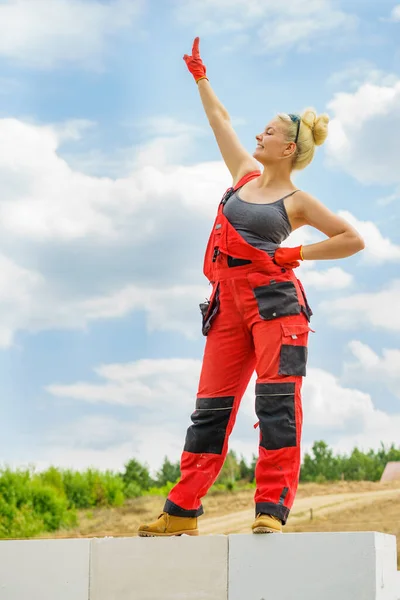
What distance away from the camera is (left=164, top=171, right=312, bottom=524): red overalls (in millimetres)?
4043

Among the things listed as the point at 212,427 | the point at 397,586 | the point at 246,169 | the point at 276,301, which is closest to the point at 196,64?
the point at 246,169

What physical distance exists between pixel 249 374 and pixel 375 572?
120cm

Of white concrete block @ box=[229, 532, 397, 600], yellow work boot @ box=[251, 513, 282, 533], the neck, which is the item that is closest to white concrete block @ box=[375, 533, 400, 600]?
white concrete block @ box=[229, 532, 397, 600]

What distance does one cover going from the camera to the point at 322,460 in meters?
16.7

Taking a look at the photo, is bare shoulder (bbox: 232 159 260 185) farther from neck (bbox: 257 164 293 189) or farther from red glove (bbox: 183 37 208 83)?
red glove (bbox: 183 37 208 83)

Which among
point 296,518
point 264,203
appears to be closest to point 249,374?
point 264,203

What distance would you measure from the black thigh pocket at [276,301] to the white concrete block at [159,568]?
109 centimetres

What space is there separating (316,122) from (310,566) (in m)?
2.20

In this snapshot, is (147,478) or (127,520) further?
(147,478)

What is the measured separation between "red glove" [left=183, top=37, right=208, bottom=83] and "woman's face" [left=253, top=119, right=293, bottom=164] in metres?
0.72

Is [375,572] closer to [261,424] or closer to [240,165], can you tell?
[261,424]

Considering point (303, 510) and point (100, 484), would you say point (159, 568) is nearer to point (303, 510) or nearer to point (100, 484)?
point (303, 510)

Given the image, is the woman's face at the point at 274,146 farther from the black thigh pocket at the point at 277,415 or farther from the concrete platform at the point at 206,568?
the concrete platform at the point at 206,568

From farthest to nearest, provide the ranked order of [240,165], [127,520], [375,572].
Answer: [127,520]
[240,165]
[375,572]
